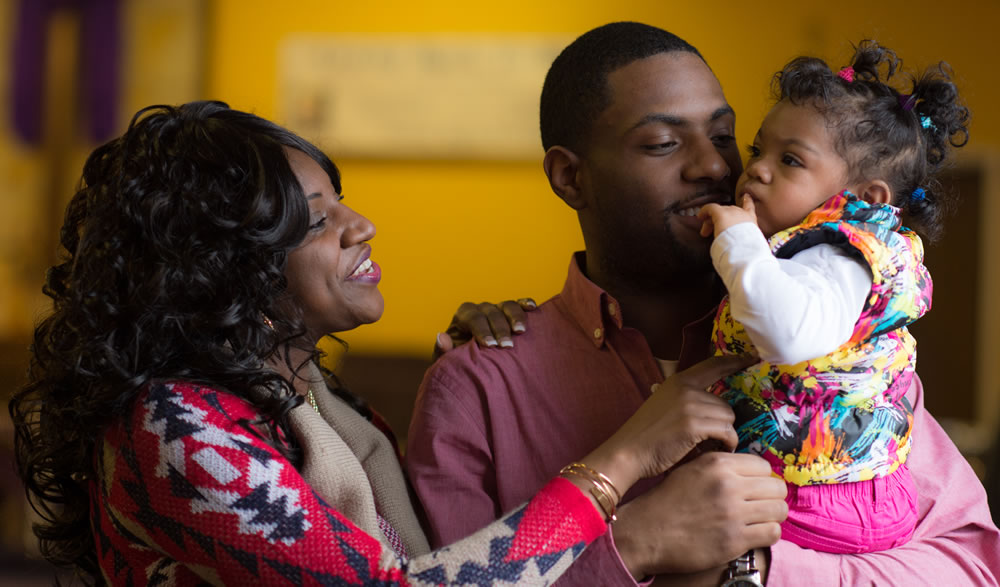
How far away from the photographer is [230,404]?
1284mm

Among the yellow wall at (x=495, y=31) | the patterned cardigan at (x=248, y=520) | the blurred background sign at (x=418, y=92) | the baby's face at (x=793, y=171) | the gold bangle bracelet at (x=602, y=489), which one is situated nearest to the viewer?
the patterned cardigan at (x=248, y=520)

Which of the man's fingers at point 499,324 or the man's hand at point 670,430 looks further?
the man's fingers at point 499,324

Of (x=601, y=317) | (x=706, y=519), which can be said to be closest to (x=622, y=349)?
(x=601, y=317)

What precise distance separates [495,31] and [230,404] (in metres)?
4.43

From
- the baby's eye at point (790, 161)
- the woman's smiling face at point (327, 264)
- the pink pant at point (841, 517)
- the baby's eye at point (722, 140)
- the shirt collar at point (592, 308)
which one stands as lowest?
the pink pant at point (841, 517)

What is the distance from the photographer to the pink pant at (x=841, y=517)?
1371 mm

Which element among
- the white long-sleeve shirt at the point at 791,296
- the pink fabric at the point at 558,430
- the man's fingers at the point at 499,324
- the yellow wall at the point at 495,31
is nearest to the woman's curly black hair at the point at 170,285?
the pink fabric at the point at 558,430

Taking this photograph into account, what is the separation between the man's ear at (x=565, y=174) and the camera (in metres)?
1.79

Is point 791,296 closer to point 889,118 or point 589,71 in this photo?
point 889,118

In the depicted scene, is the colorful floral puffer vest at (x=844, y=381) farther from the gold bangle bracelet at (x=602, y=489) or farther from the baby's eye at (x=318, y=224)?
the baby's eye at (x=318, y=224)

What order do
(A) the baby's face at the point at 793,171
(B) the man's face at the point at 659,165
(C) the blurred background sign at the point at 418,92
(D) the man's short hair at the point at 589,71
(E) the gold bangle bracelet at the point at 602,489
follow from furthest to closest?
(C) the blurred background sign at the point at 418,92 → (D) the man's short hair at the point at 589,71 → (B) the man's face at the point at 659,165 → (A) the baby's face at the point at 793,171 → (E) the gold bangle bracelet at the point at 602,489

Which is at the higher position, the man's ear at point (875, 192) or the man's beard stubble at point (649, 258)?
the man's ear at point (875, 192)

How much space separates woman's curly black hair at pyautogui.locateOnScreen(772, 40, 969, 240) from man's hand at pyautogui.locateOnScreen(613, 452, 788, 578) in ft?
1.51

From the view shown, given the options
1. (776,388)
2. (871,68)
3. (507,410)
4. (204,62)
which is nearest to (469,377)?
(507,410)
